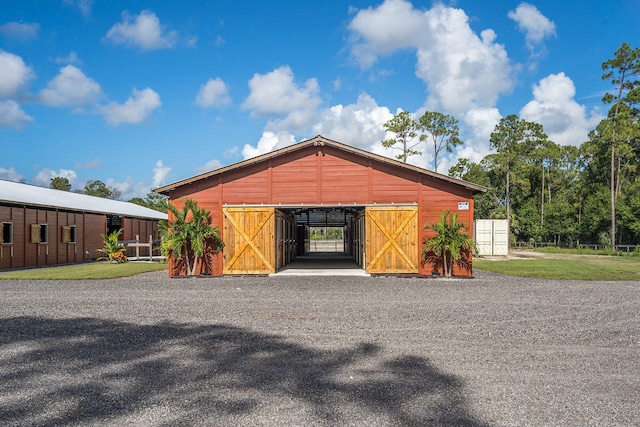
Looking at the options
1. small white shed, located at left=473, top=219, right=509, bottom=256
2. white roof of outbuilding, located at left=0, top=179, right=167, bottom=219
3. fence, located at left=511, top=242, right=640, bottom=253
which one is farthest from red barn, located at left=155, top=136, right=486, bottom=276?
fence, located at left=511, top=242, right=640, bottom=253

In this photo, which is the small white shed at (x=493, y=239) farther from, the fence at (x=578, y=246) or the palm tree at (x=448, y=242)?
the palm tree at (x=448, y=242)

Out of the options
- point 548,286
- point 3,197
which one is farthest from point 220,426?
point 3,197

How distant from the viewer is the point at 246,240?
58.6 ft

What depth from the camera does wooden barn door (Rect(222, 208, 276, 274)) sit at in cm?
1784

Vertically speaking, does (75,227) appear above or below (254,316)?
above

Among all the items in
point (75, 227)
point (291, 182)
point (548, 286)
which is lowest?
point (548, 286)

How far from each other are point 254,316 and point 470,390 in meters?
5.17

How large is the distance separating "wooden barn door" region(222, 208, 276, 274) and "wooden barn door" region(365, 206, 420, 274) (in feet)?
12.8

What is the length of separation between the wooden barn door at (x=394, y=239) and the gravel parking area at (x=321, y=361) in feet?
19.2

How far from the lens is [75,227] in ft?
88.2

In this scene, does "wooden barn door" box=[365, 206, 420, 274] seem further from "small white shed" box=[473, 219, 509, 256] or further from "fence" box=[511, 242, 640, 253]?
"fence" box=[511, 242, 640, 253]

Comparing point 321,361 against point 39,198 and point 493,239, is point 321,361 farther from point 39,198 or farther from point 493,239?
point 493,239

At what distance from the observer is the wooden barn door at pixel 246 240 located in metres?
17.8

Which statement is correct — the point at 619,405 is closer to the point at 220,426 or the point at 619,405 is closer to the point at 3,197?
the point at 220,426
